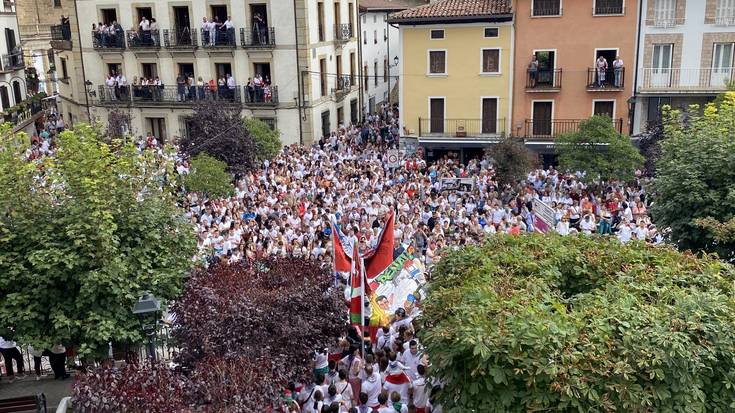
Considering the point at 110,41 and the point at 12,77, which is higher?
the point at 110,41

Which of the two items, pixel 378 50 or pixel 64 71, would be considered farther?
pixel 378 50

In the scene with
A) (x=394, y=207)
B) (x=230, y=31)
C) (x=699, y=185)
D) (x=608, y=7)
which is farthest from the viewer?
(x=230, y=31)

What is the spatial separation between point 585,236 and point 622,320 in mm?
3618

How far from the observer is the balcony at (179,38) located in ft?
113

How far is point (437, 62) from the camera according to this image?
103 ft

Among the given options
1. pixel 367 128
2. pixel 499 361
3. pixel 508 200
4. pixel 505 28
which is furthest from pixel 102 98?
pixel 499 361

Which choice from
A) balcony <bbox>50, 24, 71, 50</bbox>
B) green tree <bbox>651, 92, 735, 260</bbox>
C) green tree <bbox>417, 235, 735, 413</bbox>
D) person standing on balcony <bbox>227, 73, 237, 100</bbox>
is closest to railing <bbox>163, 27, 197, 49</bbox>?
person standing on balcony <bbox>227, 73, 237, 100</bbox>

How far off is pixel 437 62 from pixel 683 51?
398 inches

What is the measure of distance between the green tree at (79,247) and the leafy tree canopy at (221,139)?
13195 mm

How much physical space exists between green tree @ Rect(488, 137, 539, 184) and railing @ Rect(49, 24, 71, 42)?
25.1 m

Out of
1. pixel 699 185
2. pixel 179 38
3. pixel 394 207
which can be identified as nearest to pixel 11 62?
pixel 179 38

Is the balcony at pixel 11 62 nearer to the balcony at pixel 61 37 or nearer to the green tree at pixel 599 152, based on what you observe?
the balcony at pixel 61 37

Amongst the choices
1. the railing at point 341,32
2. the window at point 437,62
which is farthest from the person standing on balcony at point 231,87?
the window at point 437,62

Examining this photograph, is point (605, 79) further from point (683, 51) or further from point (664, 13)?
point (664, 13)
